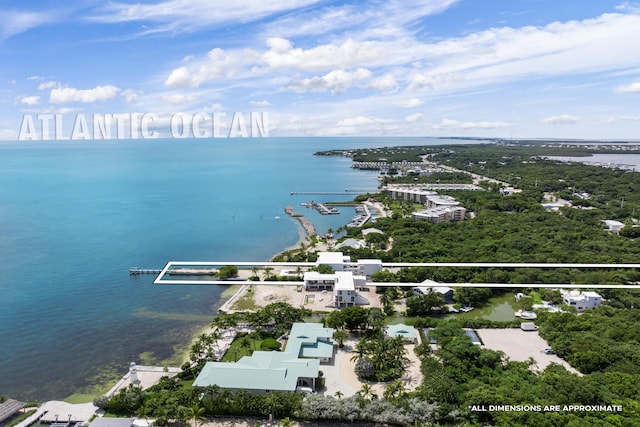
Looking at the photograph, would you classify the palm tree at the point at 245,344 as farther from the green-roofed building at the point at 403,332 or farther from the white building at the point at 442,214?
the white building at the point at 442,214

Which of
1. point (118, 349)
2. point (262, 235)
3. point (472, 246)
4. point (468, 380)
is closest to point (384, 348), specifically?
point (468, 380)

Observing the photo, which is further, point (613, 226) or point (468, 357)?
point (613, 226)

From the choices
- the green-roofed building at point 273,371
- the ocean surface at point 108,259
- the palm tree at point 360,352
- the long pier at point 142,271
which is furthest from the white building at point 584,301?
the long pier at point 142,271

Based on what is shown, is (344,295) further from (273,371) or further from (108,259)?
(108,259)

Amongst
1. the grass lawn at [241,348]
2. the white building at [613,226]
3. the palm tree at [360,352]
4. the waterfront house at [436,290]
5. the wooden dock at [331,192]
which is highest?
the wooden dock at [331,192]

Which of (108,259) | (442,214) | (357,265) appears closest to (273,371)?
(357,265)

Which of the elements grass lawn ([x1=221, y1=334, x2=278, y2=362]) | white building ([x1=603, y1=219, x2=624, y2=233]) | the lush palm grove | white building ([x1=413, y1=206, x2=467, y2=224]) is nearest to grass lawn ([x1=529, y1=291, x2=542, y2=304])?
the lush palm grove
